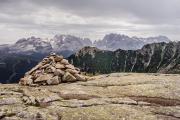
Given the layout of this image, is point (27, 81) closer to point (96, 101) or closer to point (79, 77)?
point (79, 77)

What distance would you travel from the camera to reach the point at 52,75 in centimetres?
5662

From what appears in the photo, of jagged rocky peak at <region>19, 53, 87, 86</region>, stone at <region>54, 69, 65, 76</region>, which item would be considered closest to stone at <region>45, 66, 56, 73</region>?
jagged rocky peak at <region>19, 53, 87, 86</region>

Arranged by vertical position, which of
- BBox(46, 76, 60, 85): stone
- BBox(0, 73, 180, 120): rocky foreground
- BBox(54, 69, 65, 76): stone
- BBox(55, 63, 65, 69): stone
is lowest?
BBox(0, 73, 180, 120): rocky foreground

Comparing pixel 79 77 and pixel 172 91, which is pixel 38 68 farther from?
pixel 172 91

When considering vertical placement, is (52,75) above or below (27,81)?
above

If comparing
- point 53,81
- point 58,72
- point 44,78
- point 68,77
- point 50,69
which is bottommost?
point 53,81

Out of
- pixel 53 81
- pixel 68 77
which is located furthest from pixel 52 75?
pixel 68 77

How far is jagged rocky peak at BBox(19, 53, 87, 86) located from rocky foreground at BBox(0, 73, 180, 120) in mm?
3164

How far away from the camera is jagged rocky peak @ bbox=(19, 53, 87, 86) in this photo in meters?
55.0

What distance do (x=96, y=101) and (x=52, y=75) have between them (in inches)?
660

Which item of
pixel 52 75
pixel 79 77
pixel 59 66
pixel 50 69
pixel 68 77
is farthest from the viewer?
pixel 59 66

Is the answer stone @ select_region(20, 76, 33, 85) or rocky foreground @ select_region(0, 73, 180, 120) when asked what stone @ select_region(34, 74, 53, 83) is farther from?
rocky foreground @ select_region(0, 73, 180, 120)

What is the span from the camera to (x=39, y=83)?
55.0 metres

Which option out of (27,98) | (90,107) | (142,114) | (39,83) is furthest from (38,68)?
(142,114)
